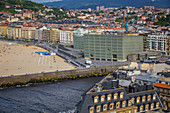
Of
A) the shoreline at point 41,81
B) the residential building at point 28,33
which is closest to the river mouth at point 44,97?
the shoreline at point 41,81

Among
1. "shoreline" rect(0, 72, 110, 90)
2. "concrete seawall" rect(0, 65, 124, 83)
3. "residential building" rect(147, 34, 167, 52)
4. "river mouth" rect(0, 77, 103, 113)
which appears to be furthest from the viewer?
"residential building" rect(147, 34, 167, 52)

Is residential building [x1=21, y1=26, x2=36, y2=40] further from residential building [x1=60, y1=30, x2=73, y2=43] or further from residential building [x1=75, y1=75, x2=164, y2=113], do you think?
residential building [x1=75, y1=75, x2=164, y2=113]

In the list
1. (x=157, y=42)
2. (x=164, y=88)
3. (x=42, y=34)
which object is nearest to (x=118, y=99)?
(x=164, y=88)

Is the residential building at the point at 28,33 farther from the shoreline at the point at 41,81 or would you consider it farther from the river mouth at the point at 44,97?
the river mouth at the point at 44,97

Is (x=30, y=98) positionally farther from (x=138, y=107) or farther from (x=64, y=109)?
(x=138, y=107)

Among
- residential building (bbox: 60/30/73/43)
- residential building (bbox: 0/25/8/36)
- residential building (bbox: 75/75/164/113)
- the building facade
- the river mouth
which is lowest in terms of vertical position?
the river mouth

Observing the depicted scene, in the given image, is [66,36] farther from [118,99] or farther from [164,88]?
[118,99]

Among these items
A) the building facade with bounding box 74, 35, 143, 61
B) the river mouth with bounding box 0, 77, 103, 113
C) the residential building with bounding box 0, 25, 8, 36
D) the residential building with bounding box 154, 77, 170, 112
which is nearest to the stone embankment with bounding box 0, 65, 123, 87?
the river mouth with bounding box 0, 77, 103, 113
